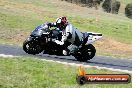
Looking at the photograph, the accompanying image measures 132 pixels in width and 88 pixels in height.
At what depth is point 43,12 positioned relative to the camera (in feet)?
169

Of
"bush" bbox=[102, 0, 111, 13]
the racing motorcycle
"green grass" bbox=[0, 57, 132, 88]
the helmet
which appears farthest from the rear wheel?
"bush" bbox=[102, 0, 111, 13]

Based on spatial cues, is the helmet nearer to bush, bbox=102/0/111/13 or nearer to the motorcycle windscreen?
the motorcycle windscreen

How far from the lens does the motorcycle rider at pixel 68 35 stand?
19375 mm

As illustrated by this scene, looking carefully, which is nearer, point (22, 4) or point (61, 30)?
point (61, 30)

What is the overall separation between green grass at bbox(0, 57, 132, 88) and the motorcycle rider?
3.85m

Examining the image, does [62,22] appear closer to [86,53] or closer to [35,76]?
[86,53]

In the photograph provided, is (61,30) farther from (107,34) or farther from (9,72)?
(107,34)

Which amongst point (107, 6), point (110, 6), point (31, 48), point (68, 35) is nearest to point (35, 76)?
point (68, 35)

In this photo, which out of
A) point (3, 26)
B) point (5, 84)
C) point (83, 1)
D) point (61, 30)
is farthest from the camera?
Answer: point (83, 1)

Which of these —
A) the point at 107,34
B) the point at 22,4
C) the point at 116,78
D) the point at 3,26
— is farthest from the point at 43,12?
the point at 116,78

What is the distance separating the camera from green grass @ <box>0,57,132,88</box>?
11.4 m

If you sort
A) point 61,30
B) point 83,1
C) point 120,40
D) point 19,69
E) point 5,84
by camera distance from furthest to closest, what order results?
point 83,1, point 120,40, point 61,30, point 19,69, point 5,84

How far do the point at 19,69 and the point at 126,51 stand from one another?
83.0 ft

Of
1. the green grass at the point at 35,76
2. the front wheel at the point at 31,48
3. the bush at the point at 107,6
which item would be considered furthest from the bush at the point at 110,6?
the green grass at the point at 35,76
